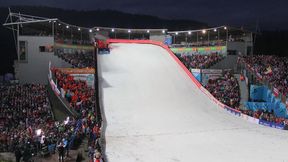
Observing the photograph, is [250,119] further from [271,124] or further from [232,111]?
[232,111]

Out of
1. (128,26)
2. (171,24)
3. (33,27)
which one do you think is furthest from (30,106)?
(171,24)

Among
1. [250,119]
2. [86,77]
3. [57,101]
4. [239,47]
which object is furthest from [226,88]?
[57,101]

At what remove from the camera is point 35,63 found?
35.6 m

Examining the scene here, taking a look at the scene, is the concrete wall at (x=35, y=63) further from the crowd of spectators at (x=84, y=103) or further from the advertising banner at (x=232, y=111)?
the advertising banner at (x=232, y=111)

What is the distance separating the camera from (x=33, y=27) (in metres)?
40.9

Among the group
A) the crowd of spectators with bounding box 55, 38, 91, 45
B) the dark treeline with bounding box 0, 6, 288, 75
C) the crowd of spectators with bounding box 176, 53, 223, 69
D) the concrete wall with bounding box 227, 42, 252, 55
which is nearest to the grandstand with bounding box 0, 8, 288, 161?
the concrete wall with bounding box 227, 42, 252, 55

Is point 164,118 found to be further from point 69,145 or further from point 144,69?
point 144,69

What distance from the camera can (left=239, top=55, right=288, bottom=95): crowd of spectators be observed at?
27833 mm

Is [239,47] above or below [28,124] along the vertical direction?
above

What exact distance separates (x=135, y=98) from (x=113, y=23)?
3920 inches

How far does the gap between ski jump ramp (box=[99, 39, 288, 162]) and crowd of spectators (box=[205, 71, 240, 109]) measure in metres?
1.91

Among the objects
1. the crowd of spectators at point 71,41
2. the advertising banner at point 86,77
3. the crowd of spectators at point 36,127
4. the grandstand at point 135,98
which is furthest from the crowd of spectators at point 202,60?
the crowd of spectators at point 36,127

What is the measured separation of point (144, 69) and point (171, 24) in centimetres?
9735

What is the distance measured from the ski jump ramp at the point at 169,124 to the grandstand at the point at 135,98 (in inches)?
2.4
